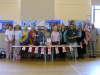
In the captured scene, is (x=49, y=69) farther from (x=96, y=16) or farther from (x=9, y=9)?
(x=96, y=16)

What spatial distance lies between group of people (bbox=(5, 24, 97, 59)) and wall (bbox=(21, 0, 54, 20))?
1.96 feet

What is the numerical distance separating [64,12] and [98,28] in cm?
175

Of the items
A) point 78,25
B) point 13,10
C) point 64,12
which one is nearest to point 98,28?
point 78,25

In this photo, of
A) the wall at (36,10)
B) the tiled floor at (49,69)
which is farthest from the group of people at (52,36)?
the tiled floor at (49,69)

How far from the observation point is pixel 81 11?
9.91 metres

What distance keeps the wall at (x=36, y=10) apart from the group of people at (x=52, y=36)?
23.5 inches

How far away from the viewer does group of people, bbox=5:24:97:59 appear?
896cm

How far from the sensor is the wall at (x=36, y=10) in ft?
31.6

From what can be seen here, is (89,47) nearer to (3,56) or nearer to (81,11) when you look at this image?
(81,11)

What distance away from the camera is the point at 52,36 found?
29.5 ft

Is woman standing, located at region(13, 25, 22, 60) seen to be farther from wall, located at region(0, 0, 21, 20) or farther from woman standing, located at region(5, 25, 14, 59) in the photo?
wall, located at region(0, 0, 21, 20)

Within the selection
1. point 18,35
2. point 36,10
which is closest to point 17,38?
point 18,35

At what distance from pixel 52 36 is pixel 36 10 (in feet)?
4.98

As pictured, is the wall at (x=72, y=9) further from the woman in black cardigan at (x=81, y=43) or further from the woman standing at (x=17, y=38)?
the woman standing at (x=17, y=38)
